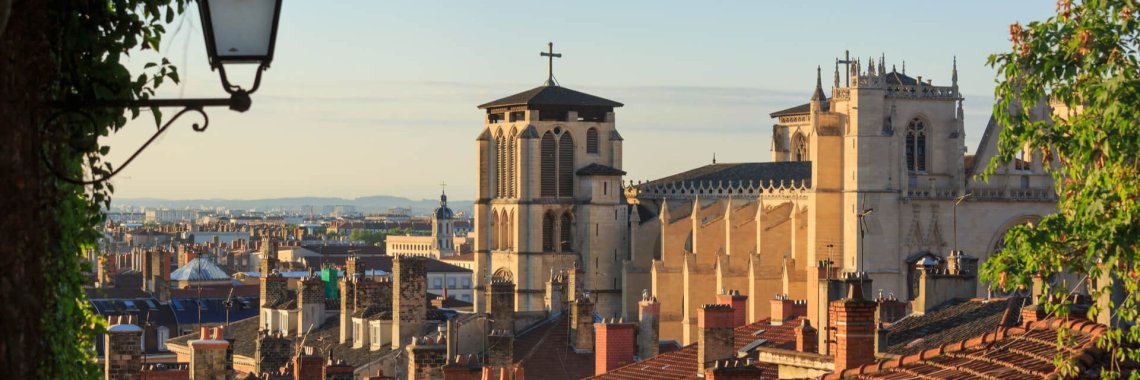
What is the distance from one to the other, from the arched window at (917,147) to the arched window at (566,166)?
75.4ft

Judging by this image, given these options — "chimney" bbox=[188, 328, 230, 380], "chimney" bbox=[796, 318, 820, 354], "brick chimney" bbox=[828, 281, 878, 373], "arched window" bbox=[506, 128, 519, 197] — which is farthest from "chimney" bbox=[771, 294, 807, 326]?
"arched window" bbox=[506, 128, 519, 197]

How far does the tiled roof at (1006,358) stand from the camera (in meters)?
12.9

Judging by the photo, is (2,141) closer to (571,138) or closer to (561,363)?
(561,363)

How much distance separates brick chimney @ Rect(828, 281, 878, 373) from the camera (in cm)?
1877

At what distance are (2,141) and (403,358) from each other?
34.1 m

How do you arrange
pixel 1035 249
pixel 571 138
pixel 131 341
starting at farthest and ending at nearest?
pixel 571 138, pixel 131 341, pixel 1035 249

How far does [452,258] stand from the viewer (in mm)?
170875

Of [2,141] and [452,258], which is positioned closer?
[2,141]

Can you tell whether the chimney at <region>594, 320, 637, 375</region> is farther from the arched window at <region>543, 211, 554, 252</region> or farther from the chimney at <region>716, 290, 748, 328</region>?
the arched window at <region>543, 211, 554, 252</region>

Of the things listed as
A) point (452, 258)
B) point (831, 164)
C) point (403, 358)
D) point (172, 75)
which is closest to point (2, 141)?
point (172, 75)

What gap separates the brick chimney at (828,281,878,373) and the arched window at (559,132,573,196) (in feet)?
230

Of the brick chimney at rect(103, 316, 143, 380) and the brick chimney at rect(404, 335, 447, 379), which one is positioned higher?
the brick chimney at rect(103, 316, 143, 380)

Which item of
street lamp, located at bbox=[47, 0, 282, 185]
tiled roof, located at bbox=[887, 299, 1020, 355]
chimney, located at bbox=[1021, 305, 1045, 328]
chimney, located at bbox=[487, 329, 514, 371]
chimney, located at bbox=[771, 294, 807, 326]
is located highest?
street lamp, located at bbox=[47, 0, 282, 185]

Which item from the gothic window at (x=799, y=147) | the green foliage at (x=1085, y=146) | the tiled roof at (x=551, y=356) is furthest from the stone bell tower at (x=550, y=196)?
the green foliage at (x=1085, y=146)
